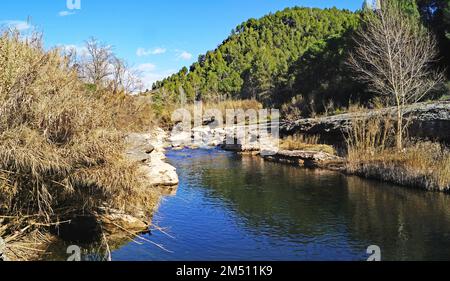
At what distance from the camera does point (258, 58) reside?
278ft

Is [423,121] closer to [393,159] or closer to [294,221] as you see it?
[393,159]

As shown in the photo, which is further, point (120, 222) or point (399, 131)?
point (399, 131)

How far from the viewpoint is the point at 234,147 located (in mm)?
30594

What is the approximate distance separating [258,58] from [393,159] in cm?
6899

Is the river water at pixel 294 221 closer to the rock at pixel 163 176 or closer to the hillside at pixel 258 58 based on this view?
the rock at pixel 163 176

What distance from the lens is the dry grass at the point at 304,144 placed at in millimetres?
23750

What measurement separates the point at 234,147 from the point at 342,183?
1374 cm

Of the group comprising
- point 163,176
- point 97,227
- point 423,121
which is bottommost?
point 97,227

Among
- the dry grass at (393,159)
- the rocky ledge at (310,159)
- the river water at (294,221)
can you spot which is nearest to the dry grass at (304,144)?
the rocky ledge at (310,159)

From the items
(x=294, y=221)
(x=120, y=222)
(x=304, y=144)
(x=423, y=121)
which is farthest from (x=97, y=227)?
(x=304, y=144)

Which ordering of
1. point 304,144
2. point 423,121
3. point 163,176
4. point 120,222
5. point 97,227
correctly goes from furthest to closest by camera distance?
point 304,144
point 423,121
point 163,176
point 120,222
point 97,227

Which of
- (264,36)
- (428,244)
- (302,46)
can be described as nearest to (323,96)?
(428,244)

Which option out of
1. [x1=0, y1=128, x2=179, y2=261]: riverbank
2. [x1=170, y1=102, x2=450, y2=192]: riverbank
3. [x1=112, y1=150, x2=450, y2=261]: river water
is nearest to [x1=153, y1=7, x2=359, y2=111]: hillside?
[x1=170, y1=102, x2=450, y2=192]: riverbank
